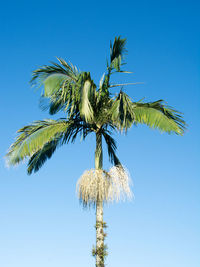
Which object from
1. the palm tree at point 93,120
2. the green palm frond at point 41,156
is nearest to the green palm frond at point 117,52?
the palm tree at point 93,120

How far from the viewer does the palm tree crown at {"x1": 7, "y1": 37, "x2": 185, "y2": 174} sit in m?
10.8

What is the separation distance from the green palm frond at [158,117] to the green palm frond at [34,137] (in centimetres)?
201

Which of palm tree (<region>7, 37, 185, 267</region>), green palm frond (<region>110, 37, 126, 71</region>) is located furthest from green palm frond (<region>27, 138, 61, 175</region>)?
green palm frond (<region>110, 37, 126, 71</region>)

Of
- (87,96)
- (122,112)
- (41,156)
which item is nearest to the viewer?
(87,96)

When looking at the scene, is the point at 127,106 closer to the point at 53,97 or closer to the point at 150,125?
the point at 150,125

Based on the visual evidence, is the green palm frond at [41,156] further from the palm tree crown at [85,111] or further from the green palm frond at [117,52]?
the green palm frond at [117,52]

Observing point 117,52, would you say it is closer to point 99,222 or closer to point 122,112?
point 122,112

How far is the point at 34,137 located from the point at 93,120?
5.17 ft

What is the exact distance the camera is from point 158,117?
11016 mm

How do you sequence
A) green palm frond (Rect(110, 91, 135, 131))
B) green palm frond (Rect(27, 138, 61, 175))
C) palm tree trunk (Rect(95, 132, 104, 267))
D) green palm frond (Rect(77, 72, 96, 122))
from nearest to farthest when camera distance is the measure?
palm tree trunk (Rect(95, 132, 104, 267)), green palm frond (Rect(77, 72, 96, 122)), green palm frond (Rect(110, 91, 135, 131)), green palm frond (Rect(27, 138, 61, 175))

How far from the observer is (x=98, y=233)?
10.1m

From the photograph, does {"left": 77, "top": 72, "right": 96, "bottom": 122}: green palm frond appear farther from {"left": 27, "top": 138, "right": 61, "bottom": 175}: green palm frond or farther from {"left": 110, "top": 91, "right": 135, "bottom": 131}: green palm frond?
{"left": 27, "top": 138, "right": 61, "bottom": 175}: green palm frond

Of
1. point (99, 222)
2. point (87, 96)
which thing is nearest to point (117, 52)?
point (87, 96)

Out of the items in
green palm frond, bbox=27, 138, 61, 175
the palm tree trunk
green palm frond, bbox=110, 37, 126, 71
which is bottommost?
the palm tree trunk
